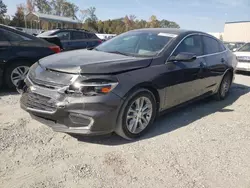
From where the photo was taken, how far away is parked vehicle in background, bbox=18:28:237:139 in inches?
122

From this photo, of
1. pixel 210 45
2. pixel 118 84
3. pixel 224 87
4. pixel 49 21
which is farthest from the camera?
pixel 49 21

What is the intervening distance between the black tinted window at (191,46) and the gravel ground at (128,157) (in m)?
1.23

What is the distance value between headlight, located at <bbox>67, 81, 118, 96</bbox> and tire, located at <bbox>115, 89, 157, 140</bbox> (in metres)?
0.32

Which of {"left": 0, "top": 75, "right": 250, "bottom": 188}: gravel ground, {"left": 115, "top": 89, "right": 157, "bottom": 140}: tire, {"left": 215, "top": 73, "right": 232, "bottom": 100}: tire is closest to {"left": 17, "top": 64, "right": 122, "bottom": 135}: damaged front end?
{"left": 115, "top": 89, "right": 157, "bottom": 140}: tire

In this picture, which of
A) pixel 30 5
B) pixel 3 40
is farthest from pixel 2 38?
pixel 30 5

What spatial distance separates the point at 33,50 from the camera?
227 inches

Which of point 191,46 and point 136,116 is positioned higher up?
point 191,46

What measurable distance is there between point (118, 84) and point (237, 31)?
53138 mm

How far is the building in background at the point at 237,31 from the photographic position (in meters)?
48.7

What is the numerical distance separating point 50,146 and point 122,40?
2363mm

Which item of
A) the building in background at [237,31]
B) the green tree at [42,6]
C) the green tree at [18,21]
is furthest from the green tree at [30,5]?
the building in background at [237,31]

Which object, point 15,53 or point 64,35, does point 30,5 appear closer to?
point 64,35

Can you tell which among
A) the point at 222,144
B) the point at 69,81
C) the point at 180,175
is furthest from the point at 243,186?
the point at 69,81

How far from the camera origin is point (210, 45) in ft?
17.6
